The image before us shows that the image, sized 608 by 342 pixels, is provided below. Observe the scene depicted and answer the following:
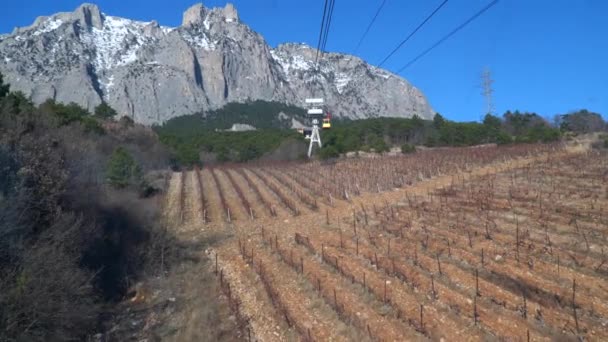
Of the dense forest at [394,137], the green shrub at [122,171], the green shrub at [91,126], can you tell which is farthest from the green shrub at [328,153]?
the green shrub at [122,171]

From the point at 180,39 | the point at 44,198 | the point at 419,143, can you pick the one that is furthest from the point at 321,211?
the point at 180,39

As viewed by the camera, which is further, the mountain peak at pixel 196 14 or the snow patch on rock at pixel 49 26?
the mountain peak at pixel 196 14

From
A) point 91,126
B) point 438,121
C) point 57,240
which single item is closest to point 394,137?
point 438,121

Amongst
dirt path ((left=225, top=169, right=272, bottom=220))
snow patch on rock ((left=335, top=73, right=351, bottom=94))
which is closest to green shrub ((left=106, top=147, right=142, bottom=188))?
dirt path ((left=225, top=169, right=272, bottom=220))

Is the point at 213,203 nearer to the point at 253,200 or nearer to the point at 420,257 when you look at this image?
the point at 253,200

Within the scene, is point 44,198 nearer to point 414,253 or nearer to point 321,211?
point 414,253

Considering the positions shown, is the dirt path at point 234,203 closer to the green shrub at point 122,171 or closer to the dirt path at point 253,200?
the dirt path at point 253,200

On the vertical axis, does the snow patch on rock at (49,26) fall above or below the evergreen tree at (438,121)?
above

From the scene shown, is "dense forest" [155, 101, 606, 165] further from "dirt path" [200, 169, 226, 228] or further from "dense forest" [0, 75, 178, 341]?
"dense forest" [0, 75, 178, 341]
